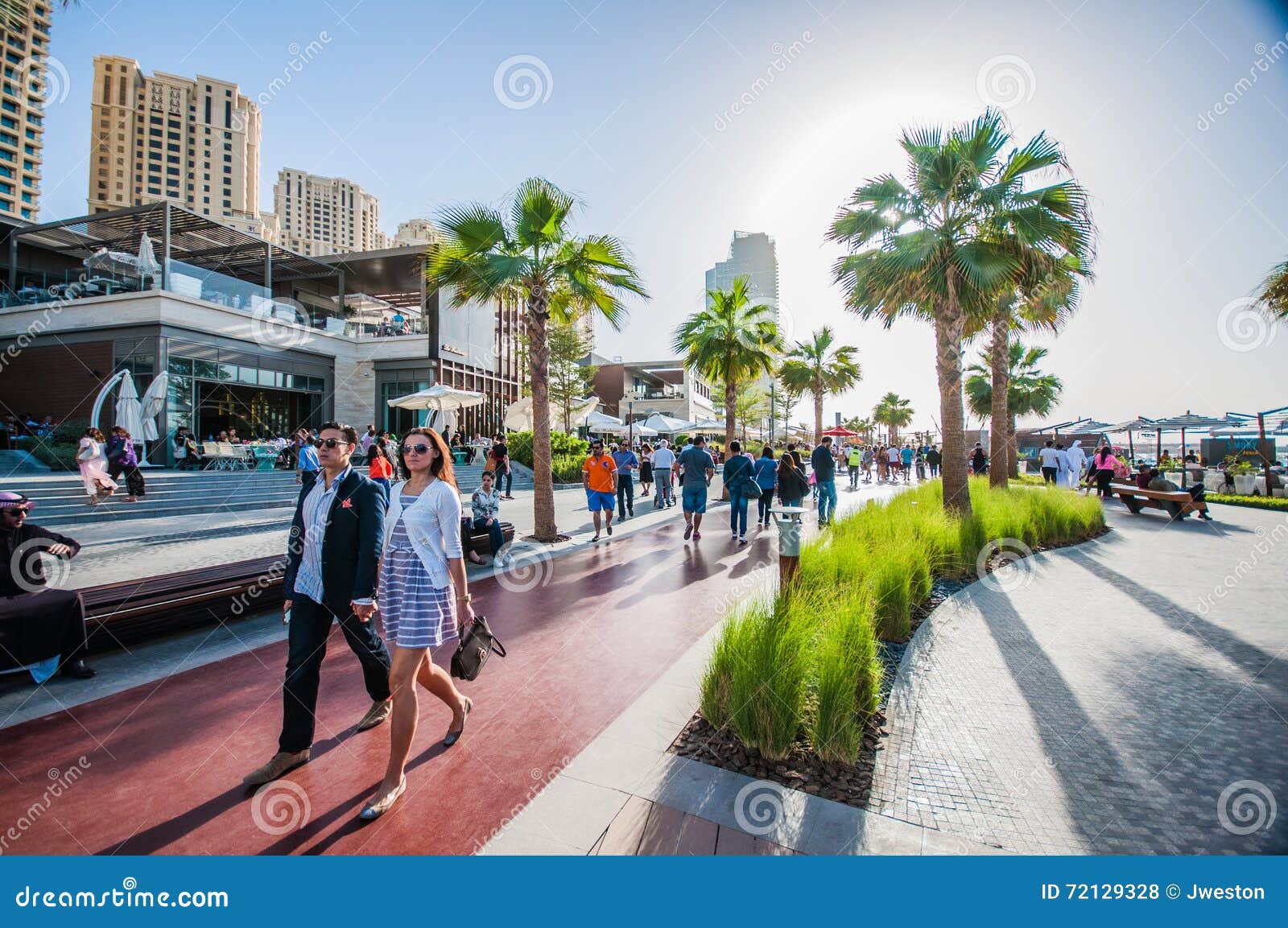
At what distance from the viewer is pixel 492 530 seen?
853 centimetres

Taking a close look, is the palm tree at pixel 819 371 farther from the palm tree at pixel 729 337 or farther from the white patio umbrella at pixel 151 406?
the white patio umbrella at pixel 151 406

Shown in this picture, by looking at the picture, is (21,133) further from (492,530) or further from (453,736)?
(453,736)

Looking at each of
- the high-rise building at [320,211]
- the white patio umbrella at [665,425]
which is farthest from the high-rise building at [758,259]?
the white patio umbrella at [665,425]

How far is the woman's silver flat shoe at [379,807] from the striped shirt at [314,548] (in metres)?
1.13

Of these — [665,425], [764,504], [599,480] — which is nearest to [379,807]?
[599,480]

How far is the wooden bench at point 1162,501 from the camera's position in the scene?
1226 centimetres

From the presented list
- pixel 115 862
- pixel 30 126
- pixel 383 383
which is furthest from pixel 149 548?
pixel 30 126

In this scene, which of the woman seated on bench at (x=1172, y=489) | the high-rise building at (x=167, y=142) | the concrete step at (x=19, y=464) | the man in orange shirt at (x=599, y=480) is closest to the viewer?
the man in orange shirt at (x=599, y=480)

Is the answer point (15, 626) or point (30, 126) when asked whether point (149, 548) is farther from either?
point (30, 126)

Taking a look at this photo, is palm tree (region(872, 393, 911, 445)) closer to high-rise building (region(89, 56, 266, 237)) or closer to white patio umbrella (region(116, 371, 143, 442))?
white patio umbrella (region(116, 371, 143, 442))

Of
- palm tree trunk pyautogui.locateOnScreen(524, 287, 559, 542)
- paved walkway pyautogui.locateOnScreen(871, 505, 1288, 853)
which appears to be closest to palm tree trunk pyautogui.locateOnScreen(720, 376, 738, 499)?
palm tree trunk pyautogui.locateOnScreen(524, 287, 559, 542)

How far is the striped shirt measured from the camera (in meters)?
3.08

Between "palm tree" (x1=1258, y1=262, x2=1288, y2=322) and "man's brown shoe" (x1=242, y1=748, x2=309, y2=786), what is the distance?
65.9ft

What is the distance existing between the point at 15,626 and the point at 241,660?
1.41m
